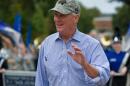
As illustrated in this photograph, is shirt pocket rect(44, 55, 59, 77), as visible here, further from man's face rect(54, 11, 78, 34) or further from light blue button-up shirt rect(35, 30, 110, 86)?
man's face rect(54, 11, 78, 34)

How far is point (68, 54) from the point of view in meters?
5.11

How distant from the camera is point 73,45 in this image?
4.94 metres

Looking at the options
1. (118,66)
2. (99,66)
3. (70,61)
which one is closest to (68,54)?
(70,61)

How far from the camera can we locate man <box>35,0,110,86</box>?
5195 mm

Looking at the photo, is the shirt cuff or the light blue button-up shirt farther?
the light blue button-up shirt

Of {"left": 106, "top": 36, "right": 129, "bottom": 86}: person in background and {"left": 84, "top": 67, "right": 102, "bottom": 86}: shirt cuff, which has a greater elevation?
{"left": 84, "top": 67, "right": 102, "bottom": 86}: shirt cuff

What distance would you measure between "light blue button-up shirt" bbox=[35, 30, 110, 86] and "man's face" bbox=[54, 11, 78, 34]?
12 centimetres

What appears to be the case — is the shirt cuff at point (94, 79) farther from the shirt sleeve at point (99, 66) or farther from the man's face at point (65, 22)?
the man's face at point (65, 22)

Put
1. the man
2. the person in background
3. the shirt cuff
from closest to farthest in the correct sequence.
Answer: the shirt cuff
the man
the person in background

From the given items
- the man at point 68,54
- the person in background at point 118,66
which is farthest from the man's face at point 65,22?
the person in background at point 118,66

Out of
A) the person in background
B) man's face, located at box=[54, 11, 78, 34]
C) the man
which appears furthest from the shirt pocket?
the person in background

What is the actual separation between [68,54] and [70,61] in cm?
20

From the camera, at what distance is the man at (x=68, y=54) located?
5195 mm

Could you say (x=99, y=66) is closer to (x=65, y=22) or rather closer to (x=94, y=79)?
(x=94, y=79)
